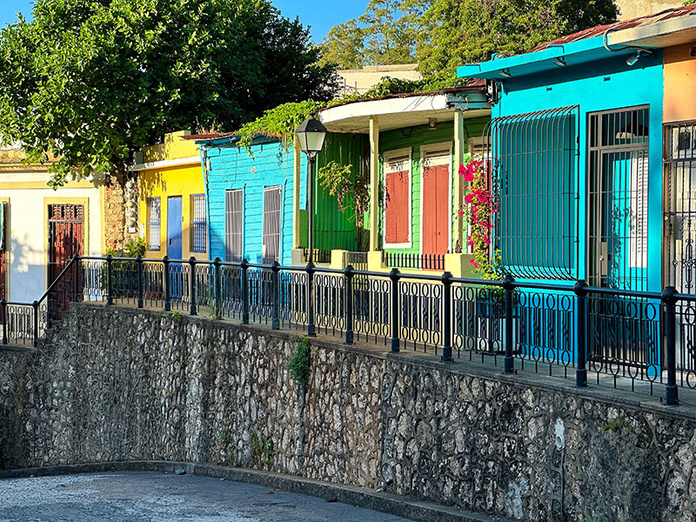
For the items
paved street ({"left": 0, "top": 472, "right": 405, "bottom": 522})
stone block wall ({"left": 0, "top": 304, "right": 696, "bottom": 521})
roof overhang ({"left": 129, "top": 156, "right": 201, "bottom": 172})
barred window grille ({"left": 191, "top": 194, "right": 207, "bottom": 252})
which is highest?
roof overhang ({"left": 129, "top": 156, "right": 201, "bottom": 172})

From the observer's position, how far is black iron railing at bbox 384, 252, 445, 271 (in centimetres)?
1466

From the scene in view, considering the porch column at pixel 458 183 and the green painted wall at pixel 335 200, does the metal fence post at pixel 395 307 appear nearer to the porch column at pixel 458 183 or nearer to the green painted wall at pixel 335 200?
the porch column at pixel 458 183

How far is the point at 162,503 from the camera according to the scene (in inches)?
421

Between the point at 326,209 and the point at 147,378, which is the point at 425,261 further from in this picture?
the point at 147,378

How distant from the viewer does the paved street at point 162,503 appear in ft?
32.0

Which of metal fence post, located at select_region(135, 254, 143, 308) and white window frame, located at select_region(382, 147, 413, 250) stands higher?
white window frame, located at select_region(382, 147, 413, 250)

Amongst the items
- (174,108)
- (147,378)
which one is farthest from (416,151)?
(174,108)

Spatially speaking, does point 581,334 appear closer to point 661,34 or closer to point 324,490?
point 661,34

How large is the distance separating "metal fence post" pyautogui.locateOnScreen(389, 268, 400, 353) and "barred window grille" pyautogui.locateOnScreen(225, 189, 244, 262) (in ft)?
33.0

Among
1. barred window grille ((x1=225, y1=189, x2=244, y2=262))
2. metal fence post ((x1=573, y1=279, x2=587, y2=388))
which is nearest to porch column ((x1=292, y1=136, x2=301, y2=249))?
barred window grille ((x1=225, y1=189, x2=244, y2=262))

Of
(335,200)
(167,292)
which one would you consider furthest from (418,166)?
(167,292)

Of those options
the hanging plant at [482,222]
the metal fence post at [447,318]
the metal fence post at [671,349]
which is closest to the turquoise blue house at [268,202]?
the hanging plant at [482,222]

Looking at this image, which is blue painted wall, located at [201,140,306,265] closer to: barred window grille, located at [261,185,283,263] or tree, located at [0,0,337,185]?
barred window grille, located at [261,185,283,263]

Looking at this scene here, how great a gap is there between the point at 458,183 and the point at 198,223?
10.2 metres
